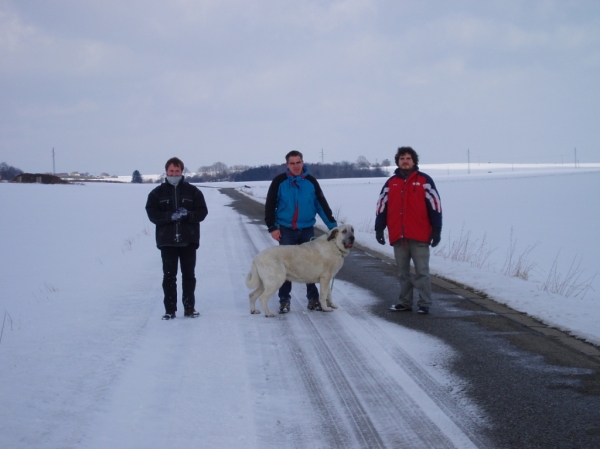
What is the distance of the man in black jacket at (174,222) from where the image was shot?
22.9 ft

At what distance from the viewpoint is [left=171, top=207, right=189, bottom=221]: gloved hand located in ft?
22.7

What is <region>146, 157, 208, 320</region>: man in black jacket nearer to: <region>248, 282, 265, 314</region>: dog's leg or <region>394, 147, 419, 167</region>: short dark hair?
<region>248, 282, 265, 314</region>: dog's leg

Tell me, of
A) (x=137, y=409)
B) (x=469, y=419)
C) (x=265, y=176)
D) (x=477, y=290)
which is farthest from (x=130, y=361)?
(x=265, y=176)

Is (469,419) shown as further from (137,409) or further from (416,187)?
(416,187)

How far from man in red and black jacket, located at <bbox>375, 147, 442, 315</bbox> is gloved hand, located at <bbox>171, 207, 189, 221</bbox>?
117 inches

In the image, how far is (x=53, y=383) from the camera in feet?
15.2

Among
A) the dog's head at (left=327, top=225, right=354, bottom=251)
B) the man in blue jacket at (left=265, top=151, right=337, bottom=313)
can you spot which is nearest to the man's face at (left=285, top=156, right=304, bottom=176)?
the man in blue jacket at (left=265, top=151, right=337, bottom=313)

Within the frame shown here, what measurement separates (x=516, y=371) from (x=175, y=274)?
4.43m

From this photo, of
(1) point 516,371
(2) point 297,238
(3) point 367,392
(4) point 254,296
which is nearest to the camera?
(3) point 367,392

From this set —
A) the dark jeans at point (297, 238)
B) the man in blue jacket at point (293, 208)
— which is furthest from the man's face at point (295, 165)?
the dark jeans at point (297, 238)

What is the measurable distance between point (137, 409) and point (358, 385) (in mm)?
1920

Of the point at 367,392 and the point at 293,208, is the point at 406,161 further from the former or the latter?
the point at 367,392

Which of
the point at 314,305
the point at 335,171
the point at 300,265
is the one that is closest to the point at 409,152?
the point at 300,265

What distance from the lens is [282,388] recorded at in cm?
465
